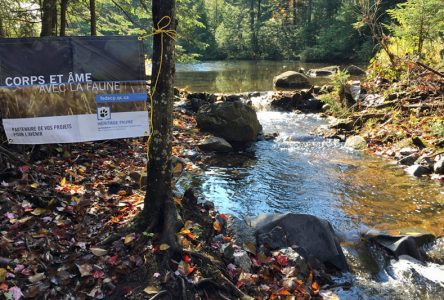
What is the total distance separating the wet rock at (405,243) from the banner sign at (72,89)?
14.1ft

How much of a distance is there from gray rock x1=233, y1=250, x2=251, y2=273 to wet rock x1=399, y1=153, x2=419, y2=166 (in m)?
6.83

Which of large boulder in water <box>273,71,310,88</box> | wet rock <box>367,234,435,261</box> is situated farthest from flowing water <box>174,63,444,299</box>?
large boulder in water <box>273,71,310,88</box>

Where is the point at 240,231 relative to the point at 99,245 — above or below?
below

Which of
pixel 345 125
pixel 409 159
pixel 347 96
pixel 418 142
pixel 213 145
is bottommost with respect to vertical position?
pixel 409 159

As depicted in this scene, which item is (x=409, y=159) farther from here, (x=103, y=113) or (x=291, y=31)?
(x=291, y=31)

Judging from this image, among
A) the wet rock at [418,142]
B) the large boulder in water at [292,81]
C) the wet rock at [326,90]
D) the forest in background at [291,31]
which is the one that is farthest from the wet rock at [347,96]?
the forest in background at [291,31]

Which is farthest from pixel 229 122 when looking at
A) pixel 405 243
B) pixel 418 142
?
pixel 405 243

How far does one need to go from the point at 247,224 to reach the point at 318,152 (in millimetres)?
6327

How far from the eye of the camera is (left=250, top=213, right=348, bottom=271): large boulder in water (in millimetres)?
5586

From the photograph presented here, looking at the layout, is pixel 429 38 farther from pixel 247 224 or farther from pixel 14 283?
pixel 14 283

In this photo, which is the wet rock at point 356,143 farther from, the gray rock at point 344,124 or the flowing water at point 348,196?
the gray rock at point 344,124

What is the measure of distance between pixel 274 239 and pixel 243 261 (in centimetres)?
90

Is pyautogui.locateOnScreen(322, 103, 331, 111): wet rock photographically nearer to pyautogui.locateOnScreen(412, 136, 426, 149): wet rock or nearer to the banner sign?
pyautogui.locateOnScreen(412, 136, 426, 149): wet rock

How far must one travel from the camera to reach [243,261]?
4863 mm
